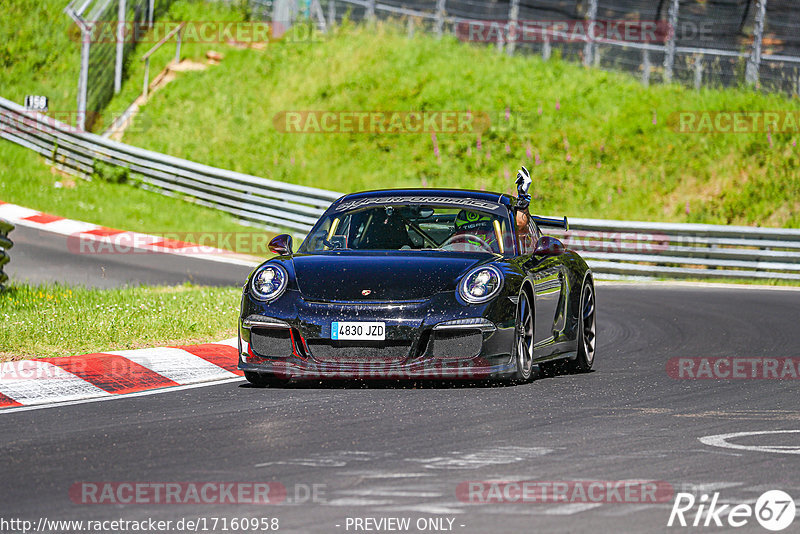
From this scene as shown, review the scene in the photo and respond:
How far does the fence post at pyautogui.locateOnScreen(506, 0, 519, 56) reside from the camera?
1086 inches

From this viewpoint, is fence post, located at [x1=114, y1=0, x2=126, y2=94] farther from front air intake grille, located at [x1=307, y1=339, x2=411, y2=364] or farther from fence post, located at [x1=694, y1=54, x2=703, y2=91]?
front air intake grille, located at [x1=307, y1=339, x2=411, y2=364]

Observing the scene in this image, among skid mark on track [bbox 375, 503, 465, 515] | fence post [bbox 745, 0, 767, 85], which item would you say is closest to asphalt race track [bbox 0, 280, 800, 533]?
skid mark on track [bbox 375, 503, 465, 515]

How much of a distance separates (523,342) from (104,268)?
10.8 m

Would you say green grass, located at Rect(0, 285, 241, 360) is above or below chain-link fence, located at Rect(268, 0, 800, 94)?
below

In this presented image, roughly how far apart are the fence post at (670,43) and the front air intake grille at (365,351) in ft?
60.4

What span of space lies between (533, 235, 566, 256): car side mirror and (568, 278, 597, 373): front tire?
0.66 meters

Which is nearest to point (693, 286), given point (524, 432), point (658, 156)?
point (658, 156)

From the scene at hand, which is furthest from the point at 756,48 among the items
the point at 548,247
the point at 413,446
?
the point at 413,446

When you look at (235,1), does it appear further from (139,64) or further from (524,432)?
(524,432)

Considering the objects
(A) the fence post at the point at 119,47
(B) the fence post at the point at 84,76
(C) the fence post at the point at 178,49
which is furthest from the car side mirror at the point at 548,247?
(C) the fence post at the point at 178,49

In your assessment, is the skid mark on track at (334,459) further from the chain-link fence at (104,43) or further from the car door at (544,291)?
the chain-link fence at (104,43)

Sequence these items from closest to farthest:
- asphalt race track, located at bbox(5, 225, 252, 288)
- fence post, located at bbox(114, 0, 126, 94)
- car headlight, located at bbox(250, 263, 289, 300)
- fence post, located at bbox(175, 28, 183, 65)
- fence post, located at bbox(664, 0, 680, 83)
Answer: car headlight, located at bbox(250, 263, 289, 300)
asphalt race track, located at bbox(5, 225, 252, 288)
fence post, located at bbox(664, 0, 680, 83)
fence post, located at bbox(114, 0, 126, 94)
fence post, located at bbox(175, 28, 183, 65)

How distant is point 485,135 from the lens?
94.4 feet

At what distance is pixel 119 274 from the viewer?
18.0 metres
